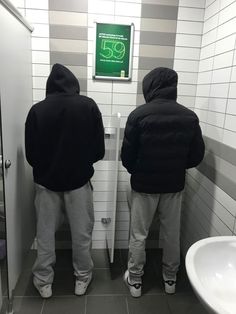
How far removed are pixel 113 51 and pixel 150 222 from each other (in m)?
1.29

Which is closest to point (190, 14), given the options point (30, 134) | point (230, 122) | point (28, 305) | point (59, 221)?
point (230, 122)

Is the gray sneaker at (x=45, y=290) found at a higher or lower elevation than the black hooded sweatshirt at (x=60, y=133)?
lower

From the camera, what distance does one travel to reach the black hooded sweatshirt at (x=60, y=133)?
168 cm

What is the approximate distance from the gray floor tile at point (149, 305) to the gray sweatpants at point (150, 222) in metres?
0.14

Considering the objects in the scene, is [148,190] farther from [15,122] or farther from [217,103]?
[15,122]

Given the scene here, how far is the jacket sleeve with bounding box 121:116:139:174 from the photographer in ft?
5.82

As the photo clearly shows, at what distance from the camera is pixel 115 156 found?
74.2 inches

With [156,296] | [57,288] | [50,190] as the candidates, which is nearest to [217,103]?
[50,190]

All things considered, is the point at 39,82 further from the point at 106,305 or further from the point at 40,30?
the point at 106,305

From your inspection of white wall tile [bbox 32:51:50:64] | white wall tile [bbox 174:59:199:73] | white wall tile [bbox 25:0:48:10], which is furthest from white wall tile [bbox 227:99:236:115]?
white wall tile [bbox 25:0:48:10]

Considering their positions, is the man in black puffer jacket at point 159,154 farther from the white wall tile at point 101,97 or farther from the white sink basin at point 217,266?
the white sink basin at point 217,266

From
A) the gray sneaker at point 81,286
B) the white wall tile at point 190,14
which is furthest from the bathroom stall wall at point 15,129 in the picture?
the white wall tile at point 190,14

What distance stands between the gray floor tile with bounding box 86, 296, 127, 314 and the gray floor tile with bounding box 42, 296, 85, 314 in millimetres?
54

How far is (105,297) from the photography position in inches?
78.0
